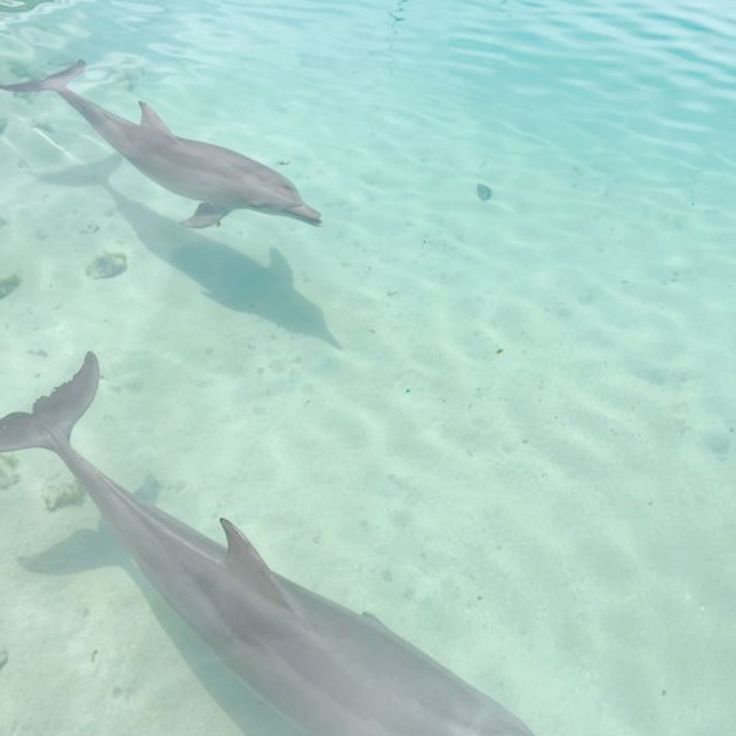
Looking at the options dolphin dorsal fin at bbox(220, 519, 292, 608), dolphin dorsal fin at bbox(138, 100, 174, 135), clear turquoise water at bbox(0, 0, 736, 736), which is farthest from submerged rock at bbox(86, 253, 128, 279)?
dolphin dorsal fin at bbox(220, 519, 292, 608)

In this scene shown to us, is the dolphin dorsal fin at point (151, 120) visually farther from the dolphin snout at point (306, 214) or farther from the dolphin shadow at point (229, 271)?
the dolphin snout at point (306, 214)

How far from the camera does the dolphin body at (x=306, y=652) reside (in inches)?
130

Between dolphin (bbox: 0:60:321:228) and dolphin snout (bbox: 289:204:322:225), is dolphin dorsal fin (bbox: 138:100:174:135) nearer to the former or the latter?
dolphin (bbox: 0:60:321:228)

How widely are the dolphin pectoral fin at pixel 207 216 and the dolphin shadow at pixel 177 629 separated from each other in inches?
112

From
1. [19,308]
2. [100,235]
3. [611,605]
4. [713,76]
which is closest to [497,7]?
[713,76]

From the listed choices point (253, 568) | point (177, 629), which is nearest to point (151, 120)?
point (177, 629)

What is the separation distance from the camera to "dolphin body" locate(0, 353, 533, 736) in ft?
→ 10.8

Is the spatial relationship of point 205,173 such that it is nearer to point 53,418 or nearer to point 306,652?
point 53,418

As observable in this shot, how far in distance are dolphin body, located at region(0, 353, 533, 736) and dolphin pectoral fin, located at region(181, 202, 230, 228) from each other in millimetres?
3627

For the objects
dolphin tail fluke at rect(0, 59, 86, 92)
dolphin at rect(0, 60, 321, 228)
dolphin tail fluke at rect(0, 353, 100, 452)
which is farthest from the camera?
dolphin tail fluke at rect(0, 59, 86, 92)

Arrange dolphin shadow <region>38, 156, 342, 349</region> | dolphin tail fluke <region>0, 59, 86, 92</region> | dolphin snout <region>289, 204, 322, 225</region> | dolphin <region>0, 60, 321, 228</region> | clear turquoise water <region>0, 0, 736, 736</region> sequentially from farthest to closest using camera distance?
dolphin tail fluke <region>0, 59, 86, 92</region>
dolphin shadow <region>38, 156, 342, 349</region>
dolphin <region>0, 60, 321, 228</region>
dolphin snout <region>289, 204, 322, 225</region>
clear turquoise water <region>0, 0, 736, 736</region>

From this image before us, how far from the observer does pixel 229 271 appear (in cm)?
725

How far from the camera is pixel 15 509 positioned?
4.90 metres

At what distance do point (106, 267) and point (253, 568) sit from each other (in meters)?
4.60
